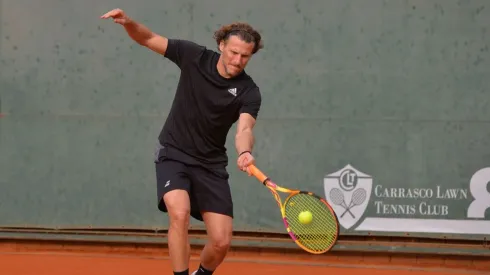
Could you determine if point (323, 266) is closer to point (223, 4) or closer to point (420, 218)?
point (420, 218)

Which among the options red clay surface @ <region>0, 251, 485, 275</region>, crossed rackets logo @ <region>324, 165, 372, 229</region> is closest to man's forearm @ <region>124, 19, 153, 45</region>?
red clay surface @ <region>0, 251, 485, 275</region>

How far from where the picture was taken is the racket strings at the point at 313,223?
524 centimetres

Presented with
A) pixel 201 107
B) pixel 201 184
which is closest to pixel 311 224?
pixel 201 184

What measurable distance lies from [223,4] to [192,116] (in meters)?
3.17

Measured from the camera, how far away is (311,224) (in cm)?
547

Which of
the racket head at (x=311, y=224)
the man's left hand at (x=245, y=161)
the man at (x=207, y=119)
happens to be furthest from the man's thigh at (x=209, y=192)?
the man's left hand at (x=245, y=161)

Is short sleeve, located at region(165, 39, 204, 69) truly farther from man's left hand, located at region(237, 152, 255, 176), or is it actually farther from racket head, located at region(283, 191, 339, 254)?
racket head, located at region(283, 191, 339, 254)

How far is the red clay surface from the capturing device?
7.58 meters

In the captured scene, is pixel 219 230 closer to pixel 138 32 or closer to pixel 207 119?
pixel 207 119

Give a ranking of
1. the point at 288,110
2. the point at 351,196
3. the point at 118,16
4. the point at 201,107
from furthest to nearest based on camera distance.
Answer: the point at 288,110 → the point at 351,196 → the point at 201,107 → the point at 118,16

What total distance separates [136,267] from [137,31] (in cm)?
317

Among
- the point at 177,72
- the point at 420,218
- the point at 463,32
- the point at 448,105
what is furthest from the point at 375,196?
the point at 177,72

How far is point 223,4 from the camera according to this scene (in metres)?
8.34

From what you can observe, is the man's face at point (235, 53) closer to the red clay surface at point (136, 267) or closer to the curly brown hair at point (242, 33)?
the curly brown hair at point (242, 33)
